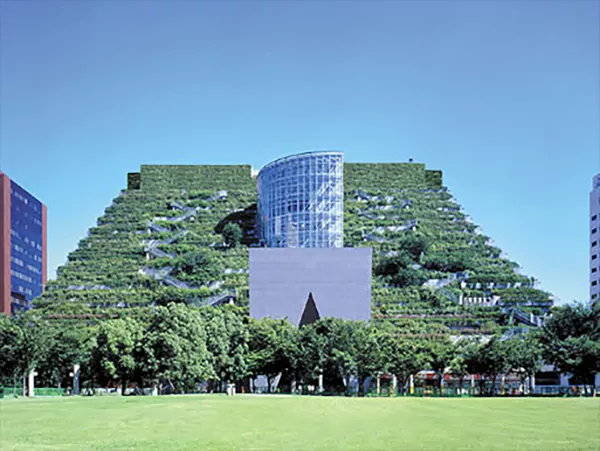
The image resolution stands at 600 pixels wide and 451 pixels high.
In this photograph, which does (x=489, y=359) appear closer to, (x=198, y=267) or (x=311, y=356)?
(x=311, y=356)

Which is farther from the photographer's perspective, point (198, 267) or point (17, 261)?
point (17, 261)

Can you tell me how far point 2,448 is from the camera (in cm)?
1742

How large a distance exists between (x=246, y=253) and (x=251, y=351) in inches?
1791

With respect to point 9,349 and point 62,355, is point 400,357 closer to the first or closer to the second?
point 62,355

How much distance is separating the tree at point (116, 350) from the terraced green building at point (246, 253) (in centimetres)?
2783

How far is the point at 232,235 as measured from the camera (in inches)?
4318

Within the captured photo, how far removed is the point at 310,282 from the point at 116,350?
106 feet

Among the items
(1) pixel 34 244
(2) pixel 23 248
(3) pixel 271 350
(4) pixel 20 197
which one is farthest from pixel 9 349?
(1) pixel 34 244

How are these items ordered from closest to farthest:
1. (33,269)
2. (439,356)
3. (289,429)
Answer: (289,429)
(439,356)
(33,269)

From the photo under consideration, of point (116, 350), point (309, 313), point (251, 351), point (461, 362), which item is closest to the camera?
point (116, 350)

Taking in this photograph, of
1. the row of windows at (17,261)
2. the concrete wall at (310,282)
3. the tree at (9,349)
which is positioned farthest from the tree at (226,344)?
the row of windows at (17,261)

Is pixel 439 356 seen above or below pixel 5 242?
below

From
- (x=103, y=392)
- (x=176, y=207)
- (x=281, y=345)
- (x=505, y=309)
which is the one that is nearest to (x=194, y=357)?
(x=281, y=345)

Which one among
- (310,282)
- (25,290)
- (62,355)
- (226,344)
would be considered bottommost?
(62,355)
